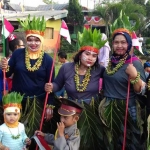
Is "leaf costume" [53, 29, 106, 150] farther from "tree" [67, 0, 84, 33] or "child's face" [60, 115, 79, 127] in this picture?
"tree" [67, 0, 84, 33]

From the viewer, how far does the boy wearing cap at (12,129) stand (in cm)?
336

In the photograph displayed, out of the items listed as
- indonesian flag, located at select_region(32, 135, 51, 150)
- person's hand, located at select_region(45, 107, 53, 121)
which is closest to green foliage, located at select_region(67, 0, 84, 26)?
person's hand, located at select_region(45, 107, 53, 121)

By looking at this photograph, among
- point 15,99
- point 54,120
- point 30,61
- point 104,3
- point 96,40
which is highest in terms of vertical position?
point 104,3

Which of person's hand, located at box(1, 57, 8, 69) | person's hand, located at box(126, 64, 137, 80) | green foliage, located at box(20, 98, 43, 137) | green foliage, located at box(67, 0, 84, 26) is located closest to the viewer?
person's hand, located at box(126, 64, 137, 80)

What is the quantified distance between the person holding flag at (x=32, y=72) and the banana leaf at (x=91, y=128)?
1.47 ft

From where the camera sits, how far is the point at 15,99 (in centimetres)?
345

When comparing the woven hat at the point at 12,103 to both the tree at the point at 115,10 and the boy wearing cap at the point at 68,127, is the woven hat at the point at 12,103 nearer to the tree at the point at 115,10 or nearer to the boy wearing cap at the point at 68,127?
the boy wearing cap at the point at 68,127

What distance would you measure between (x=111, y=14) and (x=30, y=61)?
20721mm

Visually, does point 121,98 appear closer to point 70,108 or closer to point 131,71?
point 131,71

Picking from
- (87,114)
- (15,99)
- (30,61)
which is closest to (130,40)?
(87,114)

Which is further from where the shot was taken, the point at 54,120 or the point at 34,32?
the point at 54,120

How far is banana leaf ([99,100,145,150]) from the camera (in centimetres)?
359

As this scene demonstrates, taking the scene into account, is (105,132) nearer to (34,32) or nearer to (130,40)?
(130,40)

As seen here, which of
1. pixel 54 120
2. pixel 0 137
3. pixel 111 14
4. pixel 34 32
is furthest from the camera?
pixel 111 14
